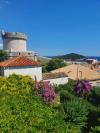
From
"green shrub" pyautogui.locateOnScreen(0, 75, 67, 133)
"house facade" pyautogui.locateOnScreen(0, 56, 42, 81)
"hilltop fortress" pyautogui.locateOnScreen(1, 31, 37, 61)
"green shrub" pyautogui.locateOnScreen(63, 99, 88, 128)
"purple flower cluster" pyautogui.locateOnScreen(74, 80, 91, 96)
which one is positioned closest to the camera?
"green shrub" pyautogui.locateOnScreen(0, 75, 67, 133)

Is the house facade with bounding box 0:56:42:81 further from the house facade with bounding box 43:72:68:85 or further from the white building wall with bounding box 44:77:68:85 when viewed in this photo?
the white building wall with bounding box 44:77:68:85

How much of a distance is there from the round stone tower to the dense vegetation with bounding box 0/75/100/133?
36.5 m

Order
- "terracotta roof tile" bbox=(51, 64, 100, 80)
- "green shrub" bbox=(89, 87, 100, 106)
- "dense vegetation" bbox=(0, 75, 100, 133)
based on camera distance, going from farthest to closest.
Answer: "terracotta roof tile" bbox=(51, 64, 100, 80) < "green shrub" bbox=(89, 87, 100, 106) < "dense vegetation" bbox=(0, 75, 100, 133)

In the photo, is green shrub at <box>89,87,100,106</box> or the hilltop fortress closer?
green shrub at <box>89,87,100,106</box>

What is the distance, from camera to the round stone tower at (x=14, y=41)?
2835 inches

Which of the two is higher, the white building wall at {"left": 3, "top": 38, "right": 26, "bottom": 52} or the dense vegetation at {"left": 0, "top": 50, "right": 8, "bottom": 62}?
the white building wall at {"left": 3, "top": 38, "right": 26, "bottom": 52}

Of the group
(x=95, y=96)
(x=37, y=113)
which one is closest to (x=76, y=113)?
(x=37, y=113)

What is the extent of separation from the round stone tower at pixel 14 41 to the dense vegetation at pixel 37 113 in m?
36.5

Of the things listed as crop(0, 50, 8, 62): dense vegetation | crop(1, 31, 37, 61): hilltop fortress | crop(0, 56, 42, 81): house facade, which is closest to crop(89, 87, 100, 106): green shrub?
crop(0, 56, 42, 81): house facade

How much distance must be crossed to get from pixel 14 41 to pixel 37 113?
2112 inches

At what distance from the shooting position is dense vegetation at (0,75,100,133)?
1681cm

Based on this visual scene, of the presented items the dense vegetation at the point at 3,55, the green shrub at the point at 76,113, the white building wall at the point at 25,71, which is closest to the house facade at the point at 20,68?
the white building wall at the point at 25,71

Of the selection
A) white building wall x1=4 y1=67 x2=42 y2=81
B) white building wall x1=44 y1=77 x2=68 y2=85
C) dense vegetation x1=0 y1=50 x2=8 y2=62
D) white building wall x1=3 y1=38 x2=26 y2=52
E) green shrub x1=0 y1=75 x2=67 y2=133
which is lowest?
white building wall x1=44 y1=77 x2=68 y2=85

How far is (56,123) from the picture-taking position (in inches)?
699
